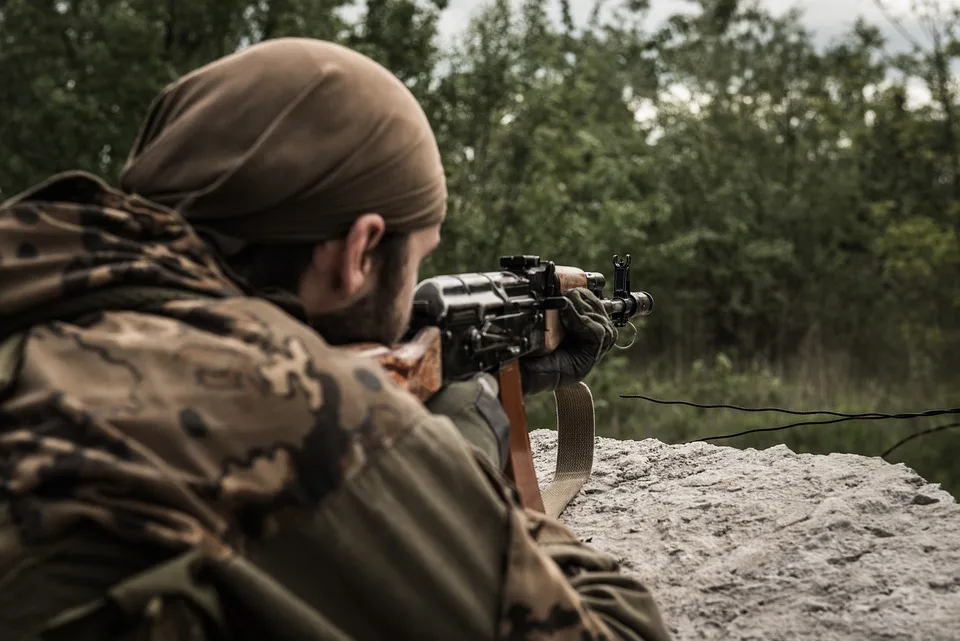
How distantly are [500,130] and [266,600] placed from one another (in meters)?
11.5

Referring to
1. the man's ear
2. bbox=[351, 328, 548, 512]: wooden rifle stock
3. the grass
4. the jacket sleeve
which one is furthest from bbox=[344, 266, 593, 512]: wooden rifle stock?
the grass

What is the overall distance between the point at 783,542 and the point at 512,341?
1109mm

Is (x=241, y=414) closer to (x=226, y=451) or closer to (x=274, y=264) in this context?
(x=226, y=451)

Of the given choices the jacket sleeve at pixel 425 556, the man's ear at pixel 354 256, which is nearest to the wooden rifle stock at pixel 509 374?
the man's ear at pixel 354 256

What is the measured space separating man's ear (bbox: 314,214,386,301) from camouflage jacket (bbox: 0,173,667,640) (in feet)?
0.84

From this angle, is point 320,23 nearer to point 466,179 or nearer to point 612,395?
point 466,179

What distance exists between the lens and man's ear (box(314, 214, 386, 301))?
1.76 m

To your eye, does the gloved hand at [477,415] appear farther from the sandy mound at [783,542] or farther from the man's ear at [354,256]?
the sandy mound at [783,542]

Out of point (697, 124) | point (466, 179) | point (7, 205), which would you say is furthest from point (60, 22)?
point (697, 124)

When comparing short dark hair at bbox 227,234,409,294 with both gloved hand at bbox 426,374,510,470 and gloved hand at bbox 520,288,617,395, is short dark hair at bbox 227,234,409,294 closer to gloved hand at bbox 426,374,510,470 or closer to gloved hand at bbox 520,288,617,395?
gloved hand at bbox 426,374,510,470

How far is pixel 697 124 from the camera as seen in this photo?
816 inches

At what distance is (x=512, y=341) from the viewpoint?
2959mm

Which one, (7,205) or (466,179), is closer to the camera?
(7,205)

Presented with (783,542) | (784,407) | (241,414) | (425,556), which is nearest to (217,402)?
(241,414)
